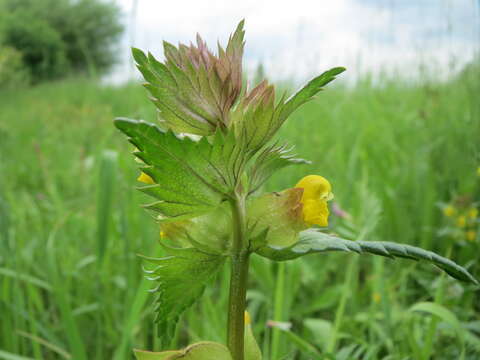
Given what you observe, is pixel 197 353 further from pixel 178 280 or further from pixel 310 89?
pixel 310 89

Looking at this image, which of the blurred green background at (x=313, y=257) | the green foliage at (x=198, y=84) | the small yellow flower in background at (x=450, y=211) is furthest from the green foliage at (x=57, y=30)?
the green foliage at (x=198, y=84)

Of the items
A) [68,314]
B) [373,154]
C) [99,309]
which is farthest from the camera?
[373,154]

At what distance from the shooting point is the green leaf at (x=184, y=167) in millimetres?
347

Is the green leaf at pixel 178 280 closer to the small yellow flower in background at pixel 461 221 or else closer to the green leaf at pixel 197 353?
the green leaf at pixel 197 353

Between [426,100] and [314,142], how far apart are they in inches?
38.6

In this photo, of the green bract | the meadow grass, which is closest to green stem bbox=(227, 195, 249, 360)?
the green bract

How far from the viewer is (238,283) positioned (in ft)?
1.35

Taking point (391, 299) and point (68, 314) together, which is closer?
point (68, 314)

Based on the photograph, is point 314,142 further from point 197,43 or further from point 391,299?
point 197,43

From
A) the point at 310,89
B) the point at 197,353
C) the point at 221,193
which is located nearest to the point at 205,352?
the point at 197,353

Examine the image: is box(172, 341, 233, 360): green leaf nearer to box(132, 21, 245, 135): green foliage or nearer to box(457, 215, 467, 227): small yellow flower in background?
box(132, 21, 245, 135): green foliage

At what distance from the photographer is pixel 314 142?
2.06m

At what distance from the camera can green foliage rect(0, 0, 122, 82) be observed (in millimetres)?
8828

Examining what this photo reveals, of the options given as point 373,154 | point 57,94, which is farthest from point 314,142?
point 57,94
